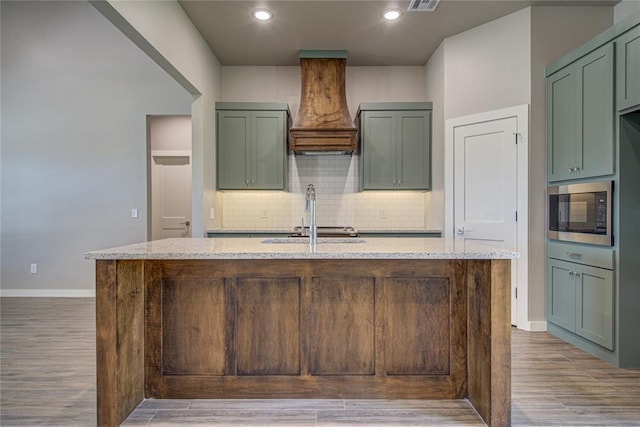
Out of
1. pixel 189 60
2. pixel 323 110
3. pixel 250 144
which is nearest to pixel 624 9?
pixel 323 110

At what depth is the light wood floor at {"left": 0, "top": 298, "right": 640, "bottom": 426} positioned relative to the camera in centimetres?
213

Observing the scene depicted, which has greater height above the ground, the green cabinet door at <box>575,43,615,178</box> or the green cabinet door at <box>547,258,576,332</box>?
the green cabinet door at <box>575,43,615,178</box>

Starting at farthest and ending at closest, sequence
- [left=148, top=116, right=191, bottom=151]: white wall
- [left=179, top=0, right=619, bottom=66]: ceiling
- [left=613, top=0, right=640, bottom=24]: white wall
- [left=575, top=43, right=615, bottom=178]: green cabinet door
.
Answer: [left=148, top=116, right=191, bottom=151]: white wall → [left=179, top=0, right=619, bottom=66]: ceiling → [left=613, top=0, right=640, bottom=24]: white wall → [left=575, top=43, right=615, bottom=178]: green cabinet door

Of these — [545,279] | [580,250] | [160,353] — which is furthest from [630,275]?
[160,353]

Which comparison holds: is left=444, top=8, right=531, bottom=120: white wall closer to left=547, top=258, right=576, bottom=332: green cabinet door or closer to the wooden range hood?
the wooden range hood

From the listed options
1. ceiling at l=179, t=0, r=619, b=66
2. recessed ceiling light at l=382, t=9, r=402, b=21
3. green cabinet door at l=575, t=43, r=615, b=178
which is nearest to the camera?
green cabinet door at l=575, t=43, r=615, b=178

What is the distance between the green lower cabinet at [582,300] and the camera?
115 inches

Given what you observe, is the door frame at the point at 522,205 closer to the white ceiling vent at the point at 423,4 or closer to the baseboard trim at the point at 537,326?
the baseboard trim at the point at 537,326

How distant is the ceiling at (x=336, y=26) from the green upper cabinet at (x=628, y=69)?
113 centimetres

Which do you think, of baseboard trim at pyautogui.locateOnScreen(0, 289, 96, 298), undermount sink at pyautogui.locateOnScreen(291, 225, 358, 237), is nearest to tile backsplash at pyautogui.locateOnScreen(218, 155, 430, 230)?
undermount sink at pyautogui.locateOnScreen(291, 225, 358, 237)

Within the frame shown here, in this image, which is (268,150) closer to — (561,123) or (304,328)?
(304,328)

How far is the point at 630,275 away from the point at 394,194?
8.93 feet

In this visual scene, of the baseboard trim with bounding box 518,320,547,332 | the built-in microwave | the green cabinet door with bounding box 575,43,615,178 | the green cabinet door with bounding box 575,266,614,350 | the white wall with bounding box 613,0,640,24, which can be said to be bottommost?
the baseboard trim with bounding box 518,320,547,332

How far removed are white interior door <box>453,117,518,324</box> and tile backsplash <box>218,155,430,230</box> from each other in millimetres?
1010
